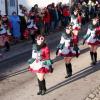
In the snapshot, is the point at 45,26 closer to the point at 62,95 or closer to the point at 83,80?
the point at 83,80

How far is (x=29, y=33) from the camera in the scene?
2191 cm

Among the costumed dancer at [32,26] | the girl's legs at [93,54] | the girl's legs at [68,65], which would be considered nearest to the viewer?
the girl's legs at [68,65]

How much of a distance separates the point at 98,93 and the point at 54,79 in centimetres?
228

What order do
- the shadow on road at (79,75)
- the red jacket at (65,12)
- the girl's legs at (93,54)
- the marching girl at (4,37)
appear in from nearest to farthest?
the shadow on road at (79,75), the girl's legs at (93,54), the marching girl at (4,37), the red jacket at (65,12)

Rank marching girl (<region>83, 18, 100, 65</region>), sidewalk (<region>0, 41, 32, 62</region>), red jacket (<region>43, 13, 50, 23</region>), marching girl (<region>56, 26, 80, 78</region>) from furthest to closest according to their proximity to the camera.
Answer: red jacket (<region>43, 13, 50, 23</region>)
sidewalk (<region>0, 41, 32, 62</region>)
marching girl (<region>83, 18, 100, 65</region>)
marching girl (<region>56, 26, 80, 78</region>)

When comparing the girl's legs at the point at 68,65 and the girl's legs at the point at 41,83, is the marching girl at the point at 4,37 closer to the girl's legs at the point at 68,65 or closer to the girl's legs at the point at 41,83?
the girl's legs at the point at 68,65

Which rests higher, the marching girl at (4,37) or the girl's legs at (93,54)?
the marching girl at (4,37)

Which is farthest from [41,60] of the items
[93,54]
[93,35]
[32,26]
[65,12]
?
[65,12]

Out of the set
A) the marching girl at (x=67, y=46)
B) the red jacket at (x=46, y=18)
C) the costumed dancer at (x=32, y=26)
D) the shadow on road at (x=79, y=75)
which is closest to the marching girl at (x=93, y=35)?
the shadow on road at (x=79, y=75)

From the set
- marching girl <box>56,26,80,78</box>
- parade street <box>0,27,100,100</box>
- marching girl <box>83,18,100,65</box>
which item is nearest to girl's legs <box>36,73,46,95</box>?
parade street <box>0,27,100,100</box>

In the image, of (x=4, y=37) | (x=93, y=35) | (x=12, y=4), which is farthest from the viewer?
(x=12, y=4)

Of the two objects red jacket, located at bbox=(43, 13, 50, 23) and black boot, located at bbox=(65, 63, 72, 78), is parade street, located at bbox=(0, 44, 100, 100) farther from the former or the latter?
red jacket, located at bbox=(43, 13, 50, 23)

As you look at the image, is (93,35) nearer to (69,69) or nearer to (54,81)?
(69,69)

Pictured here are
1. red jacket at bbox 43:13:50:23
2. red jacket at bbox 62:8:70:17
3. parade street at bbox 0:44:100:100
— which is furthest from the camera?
red jacket at bbox 62:8:70:17
